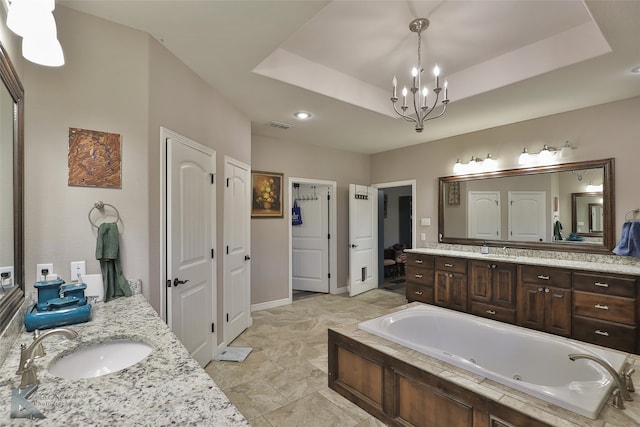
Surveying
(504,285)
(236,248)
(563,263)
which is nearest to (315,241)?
(236,248)

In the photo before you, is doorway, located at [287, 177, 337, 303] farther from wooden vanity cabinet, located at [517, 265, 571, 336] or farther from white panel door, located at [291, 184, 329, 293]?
wooden vanity cabinet, located at [517, 265, 571, 336]

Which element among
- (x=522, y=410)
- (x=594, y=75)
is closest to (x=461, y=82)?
(x=594, y=75)

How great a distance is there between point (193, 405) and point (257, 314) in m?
3.56

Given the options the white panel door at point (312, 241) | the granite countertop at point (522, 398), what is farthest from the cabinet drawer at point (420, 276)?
the granite countertop at point (522, 398)

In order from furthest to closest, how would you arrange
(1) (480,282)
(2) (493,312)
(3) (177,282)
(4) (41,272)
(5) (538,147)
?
(5) (538,147) < (1) (480,282) < (2) (493,312) < (3) (177,282) < (4) (41,272)

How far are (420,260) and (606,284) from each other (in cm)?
192

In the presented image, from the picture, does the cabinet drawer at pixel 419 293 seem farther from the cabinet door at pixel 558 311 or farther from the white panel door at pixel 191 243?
the white panel door at pixel 191 243

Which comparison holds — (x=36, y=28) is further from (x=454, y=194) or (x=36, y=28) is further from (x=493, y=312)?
(x=454, y=194)

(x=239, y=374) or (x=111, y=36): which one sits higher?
(x=111, y=36)

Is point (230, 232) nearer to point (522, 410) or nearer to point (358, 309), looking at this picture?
point (358, 309)

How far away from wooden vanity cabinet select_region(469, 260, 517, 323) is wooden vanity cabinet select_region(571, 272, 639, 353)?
1.82 ft

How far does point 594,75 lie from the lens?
2576 millimetres

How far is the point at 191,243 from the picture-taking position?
2.48 m

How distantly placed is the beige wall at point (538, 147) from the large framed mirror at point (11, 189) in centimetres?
345
